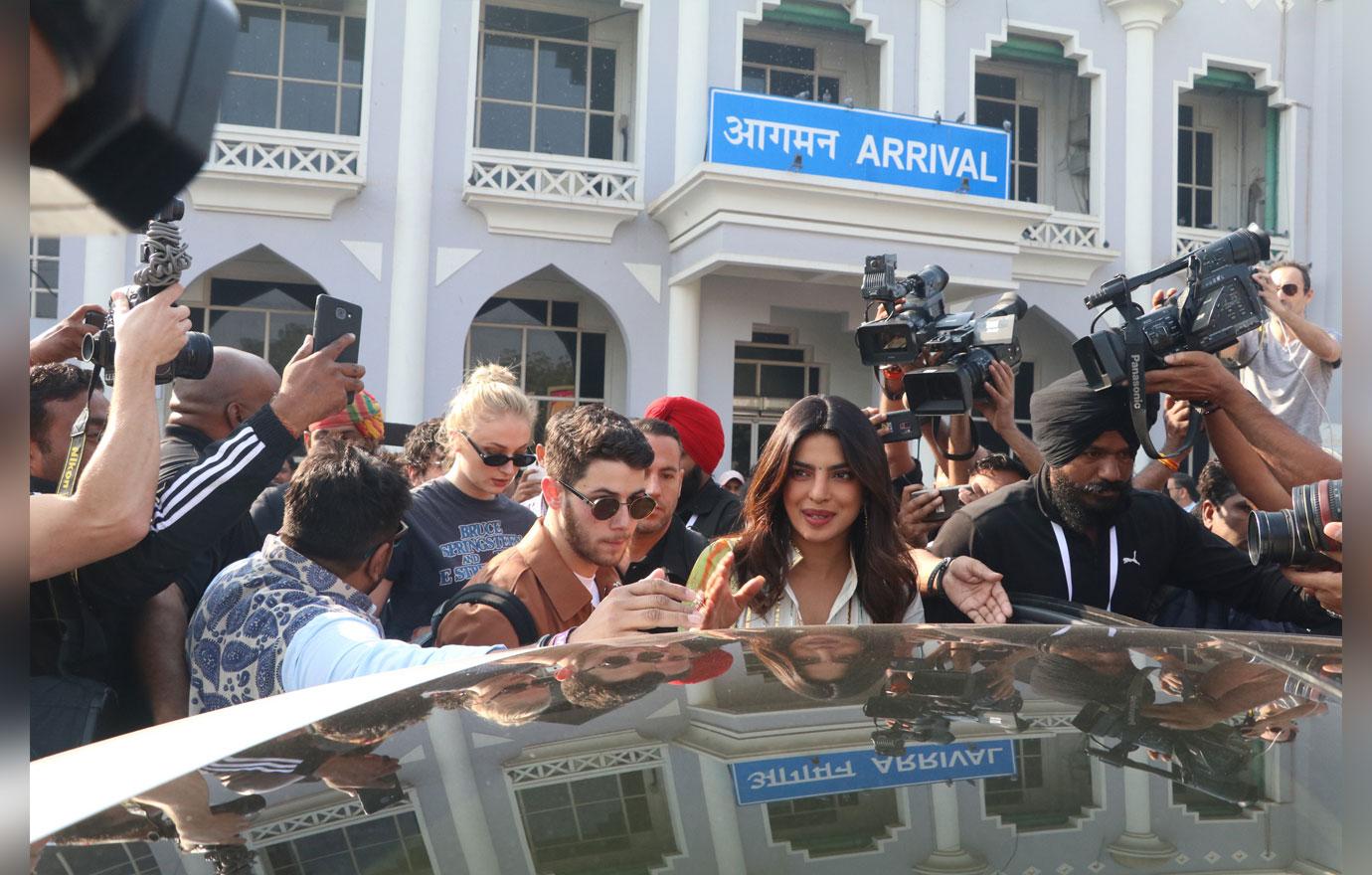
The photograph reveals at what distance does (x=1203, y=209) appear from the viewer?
1602cm

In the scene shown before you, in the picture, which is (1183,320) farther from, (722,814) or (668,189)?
(668,189)

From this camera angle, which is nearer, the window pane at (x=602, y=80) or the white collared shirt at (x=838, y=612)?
the white collared shirt at (x=838, y=612)

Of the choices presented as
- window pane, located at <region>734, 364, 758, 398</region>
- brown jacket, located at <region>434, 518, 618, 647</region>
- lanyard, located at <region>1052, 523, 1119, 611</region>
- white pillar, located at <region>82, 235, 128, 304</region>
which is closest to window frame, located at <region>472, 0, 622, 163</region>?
window pane, located at <region>734, 364, 758, 398</region>

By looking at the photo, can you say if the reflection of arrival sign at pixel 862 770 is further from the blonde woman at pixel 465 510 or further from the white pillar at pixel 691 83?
the white pillar at pixel 691 83

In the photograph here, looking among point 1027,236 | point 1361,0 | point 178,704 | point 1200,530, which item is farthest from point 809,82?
point 1361,0

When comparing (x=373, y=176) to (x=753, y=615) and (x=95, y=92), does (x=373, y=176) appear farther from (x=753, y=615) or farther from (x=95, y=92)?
(x=95, y=92)

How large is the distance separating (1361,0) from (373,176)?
41.3 feet

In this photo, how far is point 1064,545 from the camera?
3389 mm

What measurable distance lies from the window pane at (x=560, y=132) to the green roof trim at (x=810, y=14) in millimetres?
2569

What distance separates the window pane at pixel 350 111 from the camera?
13.2 metres

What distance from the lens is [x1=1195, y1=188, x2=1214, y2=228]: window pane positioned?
52.3ft

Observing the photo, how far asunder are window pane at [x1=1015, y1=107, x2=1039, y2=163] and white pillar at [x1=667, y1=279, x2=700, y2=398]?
5590 millimetres

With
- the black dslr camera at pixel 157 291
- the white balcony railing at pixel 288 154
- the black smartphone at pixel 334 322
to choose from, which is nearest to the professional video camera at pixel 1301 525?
the black smartphone at pixel 334 322

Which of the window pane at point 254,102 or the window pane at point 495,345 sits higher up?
the window pane at point 254,102
